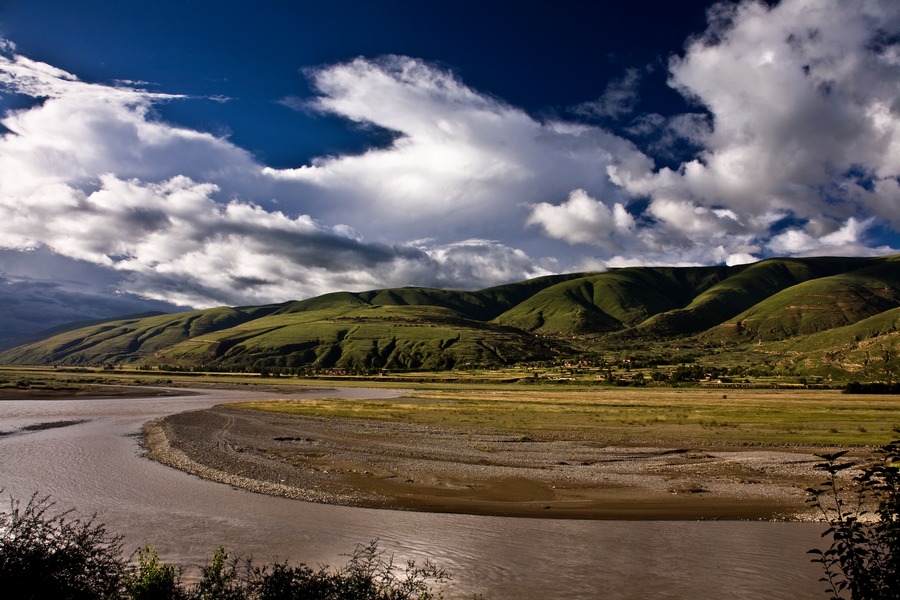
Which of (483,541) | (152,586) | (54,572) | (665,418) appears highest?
(54,572)

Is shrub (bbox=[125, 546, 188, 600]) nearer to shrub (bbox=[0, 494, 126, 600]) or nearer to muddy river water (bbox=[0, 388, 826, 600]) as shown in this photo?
shrub (bbox=[0, 494, 126, 600])

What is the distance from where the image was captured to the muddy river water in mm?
19000

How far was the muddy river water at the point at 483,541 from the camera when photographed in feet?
62.3

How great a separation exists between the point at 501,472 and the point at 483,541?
15249 mm

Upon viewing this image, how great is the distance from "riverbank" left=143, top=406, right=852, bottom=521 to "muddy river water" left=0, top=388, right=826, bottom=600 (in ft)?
7.61

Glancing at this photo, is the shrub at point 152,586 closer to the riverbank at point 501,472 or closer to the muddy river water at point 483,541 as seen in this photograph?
the muddy river water at point 483,541

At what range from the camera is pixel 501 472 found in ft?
126

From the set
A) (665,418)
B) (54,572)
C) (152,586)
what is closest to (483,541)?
(152,586)

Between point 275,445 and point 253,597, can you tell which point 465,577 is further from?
point 275,445

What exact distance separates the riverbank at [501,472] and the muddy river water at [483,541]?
91.4 inches

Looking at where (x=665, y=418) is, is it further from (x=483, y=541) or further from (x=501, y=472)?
(x=483, y=541)

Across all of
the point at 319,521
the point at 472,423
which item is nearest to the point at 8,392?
the point at 472,423

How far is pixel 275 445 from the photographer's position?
5091cm

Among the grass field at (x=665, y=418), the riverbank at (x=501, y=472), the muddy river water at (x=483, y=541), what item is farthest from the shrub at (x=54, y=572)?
the grass field at (x=665, y=418)
